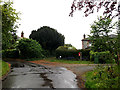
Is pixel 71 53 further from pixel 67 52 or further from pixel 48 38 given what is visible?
pixel 48 38

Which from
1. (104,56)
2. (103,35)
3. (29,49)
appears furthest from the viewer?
(29,49)

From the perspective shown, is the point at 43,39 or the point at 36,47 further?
the point at 43,39

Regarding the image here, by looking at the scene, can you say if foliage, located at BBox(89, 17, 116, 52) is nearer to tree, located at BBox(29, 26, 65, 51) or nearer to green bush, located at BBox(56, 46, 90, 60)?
green bush, located at BBox(56, 46, 90, 60)

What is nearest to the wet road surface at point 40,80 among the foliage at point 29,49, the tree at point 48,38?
the foliage at point 29,49

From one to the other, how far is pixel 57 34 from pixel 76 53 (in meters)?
11.8

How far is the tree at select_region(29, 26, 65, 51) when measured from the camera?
27823mm

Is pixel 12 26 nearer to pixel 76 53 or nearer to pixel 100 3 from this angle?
pixel 100 3

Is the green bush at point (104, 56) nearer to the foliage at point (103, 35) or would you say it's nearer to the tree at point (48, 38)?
the foliage at point (103, 35)

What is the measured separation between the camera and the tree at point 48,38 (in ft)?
91.3

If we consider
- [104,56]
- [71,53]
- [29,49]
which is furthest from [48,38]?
[104,56]

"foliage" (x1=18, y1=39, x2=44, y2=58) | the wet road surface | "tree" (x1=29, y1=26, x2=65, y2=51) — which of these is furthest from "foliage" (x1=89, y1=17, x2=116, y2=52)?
"tree" (x1=29, y1=26, x2=65, y2=51)

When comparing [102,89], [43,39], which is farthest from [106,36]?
[43,39]

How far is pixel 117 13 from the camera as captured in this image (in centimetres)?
204

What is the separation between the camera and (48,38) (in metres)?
28.0
